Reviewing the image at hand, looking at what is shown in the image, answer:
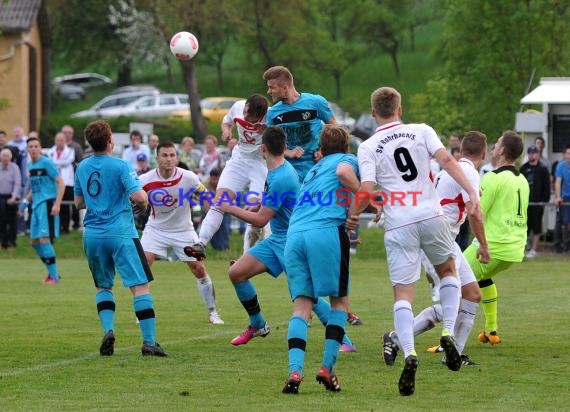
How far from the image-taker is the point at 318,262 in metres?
8.99

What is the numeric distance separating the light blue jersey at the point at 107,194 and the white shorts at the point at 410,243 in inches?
105

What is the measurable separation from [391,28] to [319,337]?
178ft

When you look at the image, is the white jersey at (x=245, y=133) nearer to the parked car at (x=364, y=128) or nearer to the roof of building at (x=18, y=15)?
the roof of building at (x=18, y=15)

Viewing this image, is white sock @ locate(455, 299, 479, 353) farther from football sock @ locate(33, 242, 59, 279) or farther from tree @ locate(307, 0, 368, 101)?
tree @ locate(307, 0, 368, 101)

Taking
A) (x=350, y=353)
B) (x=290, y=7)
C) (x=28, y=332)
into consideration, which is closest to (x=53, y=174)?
(x=28, y=332)

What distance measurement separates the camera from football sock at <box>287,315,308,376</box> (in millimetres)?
8820

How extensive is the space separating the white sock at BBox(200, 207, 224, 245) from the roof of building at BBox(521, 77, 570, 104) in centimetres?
1449

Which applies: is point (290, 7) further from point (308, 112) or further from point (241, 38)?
point (308, 112)

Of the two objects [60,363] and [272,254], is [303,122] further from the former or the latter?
[60,363]

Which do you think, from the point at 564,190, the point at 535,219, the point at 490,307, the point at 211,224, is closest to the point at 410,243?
the point at 490,307

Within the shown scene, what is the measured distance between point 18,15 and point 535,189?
92.8 feet

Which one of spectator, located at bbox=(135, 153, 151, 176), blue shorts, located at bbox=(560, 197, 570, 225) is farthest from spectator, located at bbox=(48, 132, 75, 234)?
blue shorts, located at bbox=(560, 197, 570, 225)

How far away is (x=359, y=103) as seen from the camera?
58.1m

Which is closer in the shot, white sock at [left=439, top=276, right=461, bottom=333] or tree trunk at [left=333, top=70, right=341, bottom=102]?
white sock at [left=439, top=276, right=461, bottom=333]
